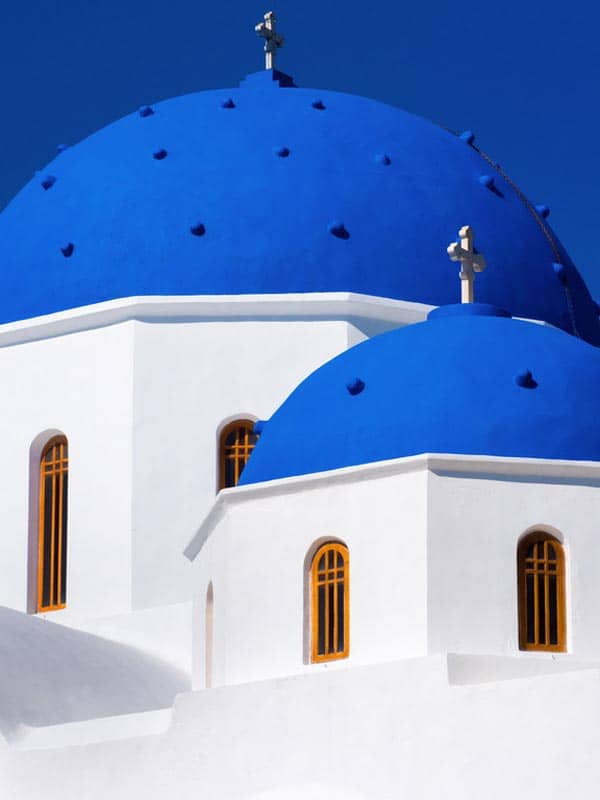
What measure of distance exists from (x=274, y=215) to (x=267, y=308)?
1289mm

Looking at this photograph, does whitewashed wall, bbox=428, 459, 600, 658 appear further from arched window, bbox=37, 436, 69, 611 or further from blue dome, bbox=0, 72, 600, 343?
arched window, bbox=37, 436, 69, 611

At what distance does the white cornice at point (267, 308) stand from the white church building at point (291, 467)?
0.02 m

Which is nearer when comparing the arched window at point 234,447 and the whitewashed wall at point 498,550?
the whitewashed wall at point 498,550

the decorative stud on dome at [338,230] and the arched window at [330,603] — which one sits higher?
the decorative stud on dome at [338,230]

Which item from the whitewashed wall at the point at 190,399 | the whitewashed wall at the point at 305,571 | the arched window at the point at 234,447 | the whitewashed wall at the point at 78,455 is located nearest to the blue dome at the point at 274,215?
the whitewashed wall at the point at 190,399

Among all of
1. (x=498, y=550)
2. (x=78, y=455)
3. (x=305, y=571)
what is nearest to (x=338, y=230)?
(x=78, y=455)

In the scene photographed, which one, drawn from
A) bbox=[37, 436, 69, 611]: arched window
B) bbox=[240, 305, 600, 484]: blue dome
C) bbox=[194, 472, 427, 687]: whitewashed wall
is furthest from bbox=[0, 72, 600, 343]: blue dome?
bbox=[194, 472, 427, 687]: whitewashed wall

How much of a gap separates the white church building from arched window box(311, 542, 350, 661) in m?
0.03

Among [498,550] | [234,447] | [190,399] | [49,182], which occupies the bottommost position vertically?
[498,550]

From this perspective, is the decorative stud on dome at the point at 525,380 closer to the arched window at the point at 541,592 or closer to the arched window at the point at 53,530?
the arched window at the point at 541,592

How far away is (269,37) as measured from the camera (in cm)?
3166

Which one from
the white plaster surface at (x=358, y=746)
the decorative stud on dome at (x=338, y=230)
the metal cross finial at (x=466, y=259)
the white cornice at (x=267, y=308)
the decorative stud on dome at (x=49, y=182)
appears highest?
the decorative stud on dome at (x=49, y=182)

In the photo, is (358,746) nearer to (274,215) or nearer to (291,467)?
(291,467)

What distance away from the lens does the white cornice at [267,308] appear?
27000 millimetres
